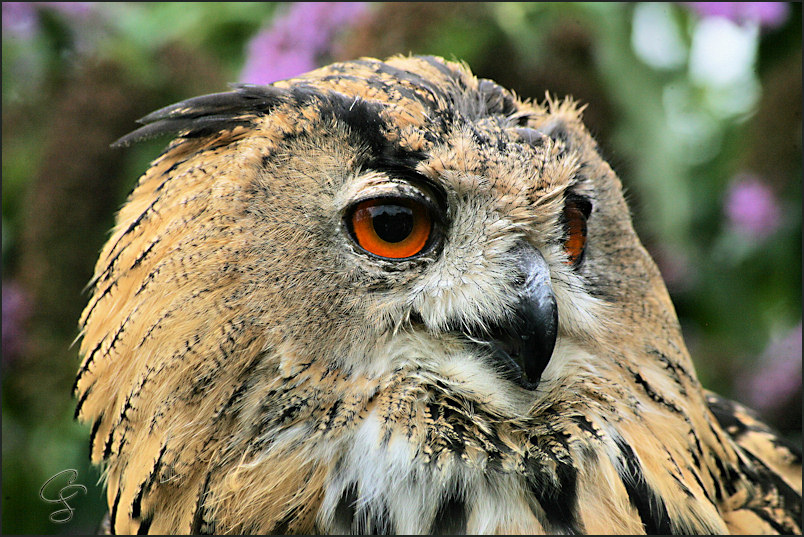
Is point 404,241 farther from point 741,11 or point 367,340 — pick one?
point 741,11

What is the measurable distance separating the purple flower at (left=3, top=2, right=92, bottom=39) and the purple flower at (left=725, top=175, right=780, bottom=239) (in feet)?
8.34

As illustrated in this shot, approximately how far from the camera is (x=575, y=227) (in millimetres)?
1292

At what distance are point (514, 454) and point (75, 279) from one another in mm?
1612

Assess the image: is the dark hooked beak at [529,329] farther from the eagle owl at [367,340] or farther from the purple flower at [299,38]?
the purple flower at [299,38]

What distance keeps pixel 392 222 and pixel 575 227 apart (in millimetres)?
386

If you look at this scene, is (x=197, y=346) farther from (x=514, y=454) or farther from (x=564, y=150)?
(x=564, y=150)

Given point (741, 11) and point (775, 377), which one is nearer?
point (741, 11)

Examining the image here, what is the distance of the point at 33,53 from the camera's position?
7.91ft

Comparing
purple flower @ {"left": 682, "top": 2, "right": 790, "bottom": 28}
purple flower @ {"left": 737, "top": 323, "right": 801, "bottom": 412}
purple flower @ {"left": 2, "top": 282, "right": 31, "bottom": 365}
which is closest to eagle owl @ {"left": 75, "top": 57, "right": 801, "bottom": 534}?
purple flower @ {"left": 2, "top": 282, "right": 31, "bottom": 365}

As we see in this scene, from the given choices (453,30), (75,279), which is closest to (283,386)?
(75,279)

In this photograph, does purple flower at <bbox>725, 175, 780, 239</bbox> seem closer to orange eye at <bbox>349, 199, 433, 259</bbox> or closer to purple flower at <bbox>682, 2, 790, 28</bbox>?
purple flower at <bbox>682, 2, 790, 28</bbox>

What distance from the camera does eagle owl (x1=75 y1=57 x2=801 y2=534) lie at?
3.77ft

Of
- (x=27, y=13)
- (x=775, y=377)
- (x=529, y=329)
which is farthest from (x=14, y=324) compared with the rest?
(x=775, y=377)

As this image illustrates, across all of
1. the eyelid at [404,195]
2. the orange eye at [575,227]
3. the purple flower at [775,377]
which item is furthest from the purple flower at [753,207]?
the eyelid at [404,195]
